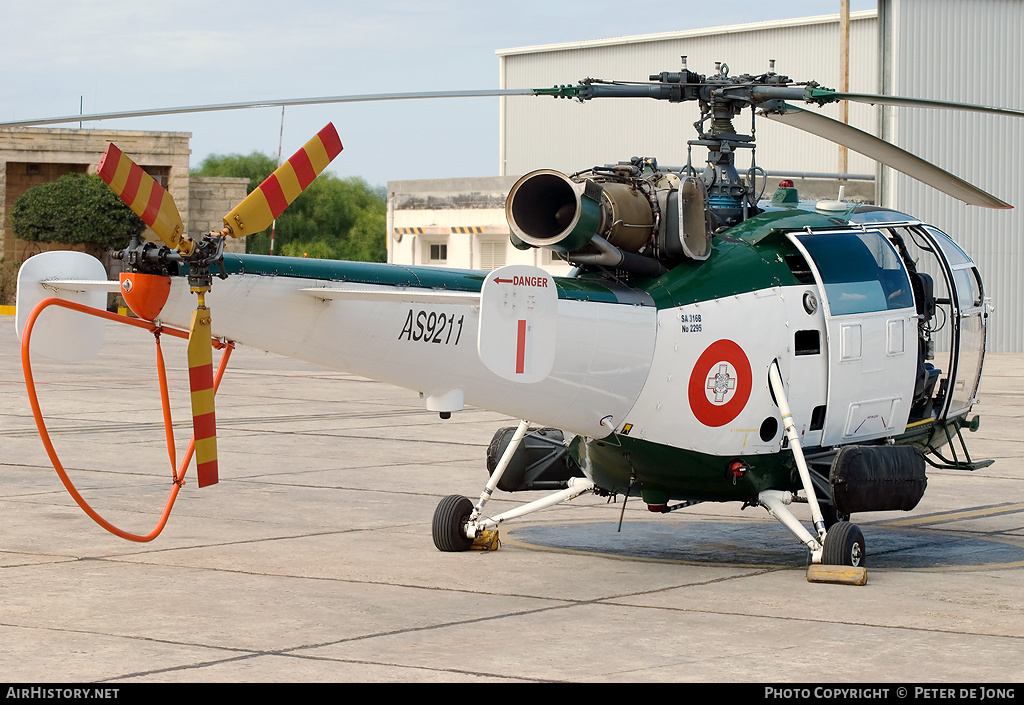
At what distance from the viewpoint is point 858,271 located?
10.4m

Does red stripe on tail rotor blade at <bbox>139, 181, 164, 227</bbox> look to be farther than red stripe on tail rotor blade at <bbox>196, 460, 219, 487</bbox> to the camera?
No

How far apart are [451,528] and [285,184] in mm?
3528

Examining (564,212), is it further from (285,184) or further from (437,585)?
(437,585)

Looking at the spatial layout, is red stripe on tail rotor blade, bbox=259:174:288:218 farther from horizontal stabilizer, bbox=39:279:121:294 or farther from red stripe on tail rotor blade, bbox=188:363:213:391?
horizontal stabilizer, bbox=39:279:121:294

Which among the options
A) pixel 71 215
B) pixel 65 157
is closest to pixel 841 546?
pixel 71 215

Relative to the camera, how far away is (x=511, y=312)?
8.34 metres

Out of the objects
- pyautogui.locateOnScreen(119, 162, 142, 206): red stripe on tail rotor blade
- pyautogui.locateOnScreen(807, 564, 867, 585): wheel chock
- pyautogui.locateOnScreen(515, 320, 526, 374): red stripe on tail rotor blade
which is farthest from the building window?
pyautogui.locateOnScreen(119, 162, 142, 206): red stripe on tail rotor blade

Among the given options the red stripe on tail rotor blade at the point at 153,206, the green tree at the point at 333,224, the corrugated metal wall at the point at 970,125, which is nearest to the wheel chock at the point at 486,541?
the red stripe on tail rotor blade at the point at 153,206

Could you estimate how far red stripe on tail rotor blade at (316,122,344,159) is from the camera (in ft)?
25.9

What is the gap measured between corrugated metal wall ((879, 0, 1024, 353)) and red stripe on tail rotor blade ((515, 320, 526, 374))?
115ft

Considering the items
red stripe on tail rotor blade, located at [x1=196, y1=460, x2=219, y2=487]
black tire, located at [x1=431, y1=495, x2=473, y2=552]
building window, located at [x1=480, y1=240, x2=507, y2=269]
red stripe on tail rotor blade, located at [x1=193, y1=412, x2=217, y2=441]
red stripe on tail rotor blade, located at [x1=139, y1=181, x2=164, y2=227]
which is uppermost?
building window, located at [x1=480, y1=240, x2=507, y2=269]

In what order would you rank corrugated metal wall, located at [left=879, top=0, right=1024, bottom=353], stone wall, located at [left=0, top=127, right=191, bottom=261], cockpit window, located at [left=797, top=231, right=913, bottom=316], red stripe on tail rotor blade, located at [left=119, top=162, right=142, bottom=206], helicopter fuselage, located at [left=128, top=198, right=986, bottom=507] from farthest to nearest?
stone wall, located at [left=0, top=127, right=191, bottom=261], corrugated metal wall, located at [left=879, top=0, right=1024, bottom=353], cockpit window, located at [left=797, top=231, right=913, bottom=316], helicopter fuselage, located at [left=128, top=198, right=986, bottom=507], red stripe on tail rotor blade, located at [left=119, top=162, right=142, bottom=206]

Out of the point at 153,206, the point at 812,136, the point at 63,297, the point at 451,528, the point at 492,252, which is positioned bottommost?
the point at 451,528

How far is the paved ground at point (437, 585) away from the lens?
7.04m
